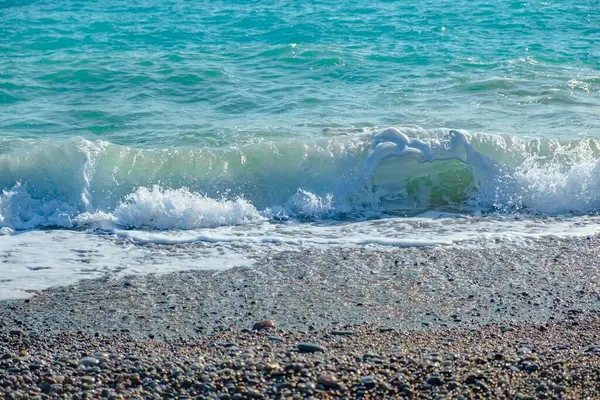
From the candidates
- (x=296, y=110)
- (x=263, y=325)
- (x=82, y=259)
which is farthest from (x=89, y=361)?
(x=296, y=110)

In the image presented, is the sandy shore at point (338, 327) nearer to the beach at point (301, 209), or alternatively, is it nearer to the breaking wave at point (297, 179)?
the beach at point (301, 209)

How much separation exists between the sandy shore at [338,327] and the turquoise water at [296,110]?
1527mm

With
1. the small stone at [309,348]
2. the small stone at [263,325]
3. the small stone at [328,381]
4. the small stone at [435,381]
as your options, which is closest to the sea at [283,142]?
the small stone at [263,325]

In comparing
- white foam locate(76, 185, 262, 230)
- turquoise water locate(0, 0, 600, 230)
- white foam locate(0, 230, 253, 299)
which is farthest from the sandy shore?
turquoise water locate(0, 0, 600, 230)

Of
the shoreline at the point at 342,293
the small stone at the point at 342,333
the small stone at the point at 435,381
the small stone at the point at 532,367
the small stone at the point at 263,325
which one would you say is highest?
the small stone at the point at 435,381

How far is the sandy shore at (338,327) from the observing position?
402 centimetres

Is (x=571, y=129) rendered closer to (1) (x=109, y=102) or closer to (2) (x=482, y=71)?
(2) (x=482, y=71)

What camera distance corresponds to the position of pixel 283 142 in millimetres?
8586

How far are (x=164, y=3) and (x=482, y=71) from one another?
24.4 feet

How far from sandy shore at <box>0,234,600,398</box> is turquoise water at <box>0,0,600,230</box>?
153cm

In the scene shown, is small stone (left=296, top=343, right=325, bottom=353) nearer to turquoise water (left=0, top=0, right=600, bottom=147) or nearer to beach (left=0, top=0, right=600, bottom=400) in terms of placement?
beach (left=0, top=0, right=600, bottom=400)

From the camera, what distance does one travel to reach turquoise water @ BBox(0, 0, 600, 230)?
793cm

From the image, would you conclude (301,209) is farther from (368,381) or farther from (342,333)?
(368,381)

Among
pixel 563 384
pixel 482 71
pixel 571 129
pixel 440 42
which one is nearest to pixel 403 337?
pixel 563 384
